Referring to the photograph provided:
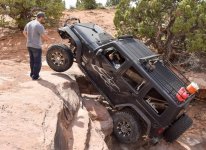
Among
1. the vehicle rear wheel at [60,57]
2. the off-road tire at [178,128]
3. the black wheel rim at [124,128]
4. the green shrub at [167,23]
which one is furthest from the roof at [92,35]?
the off-road tire at [178,128]

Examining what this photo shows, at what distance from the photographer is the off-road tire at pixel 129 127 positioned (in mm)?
8686

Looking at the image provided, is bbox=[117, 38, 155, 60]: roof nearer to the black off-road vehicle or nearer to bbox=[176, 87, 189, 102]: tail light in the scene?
the black off-road vehicle

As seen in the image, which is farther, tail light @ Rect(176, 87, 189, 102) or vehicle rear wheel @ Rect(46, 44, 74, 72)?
vehicle rear wheel @ Rect(46, 44, 74, 72)

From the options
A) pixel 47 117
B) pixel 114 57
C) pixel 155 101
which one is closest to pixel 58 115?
pixel 47 117

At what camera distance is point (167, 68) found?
9.07m

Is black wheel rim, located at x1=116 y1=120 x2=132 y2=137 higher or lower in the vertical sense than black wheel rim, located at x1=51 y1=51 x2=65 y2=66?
lower

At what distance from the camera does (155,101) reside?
27.9 feet

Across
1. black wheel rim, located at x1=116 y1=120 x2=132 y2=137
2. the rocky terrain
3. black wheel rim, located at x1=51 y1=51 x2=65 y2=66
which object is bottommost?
black wheel rim, located at x1=116 y1=120 x2=132 y2=137

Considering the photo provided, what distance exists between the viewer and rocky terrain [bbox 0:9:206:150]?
19.3 ft

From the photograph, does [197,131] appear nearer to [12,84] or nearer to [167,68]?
[167,68]

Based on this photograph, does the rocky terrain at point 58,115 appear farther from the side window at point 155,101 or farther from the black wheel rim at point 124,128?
the side window at point 155,101

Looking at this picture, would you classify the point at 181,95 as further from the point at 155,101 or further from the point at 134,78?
the point at 134,78

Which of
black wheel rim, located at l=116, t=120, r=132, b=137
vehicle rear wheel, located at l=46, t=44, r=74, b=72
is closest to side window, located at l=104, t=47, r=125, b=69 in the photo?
vehicle rear wheel, located at l=46, t=44, r=74, b=72

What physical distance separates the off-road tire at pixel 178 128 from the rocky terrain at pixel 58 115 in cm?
84
